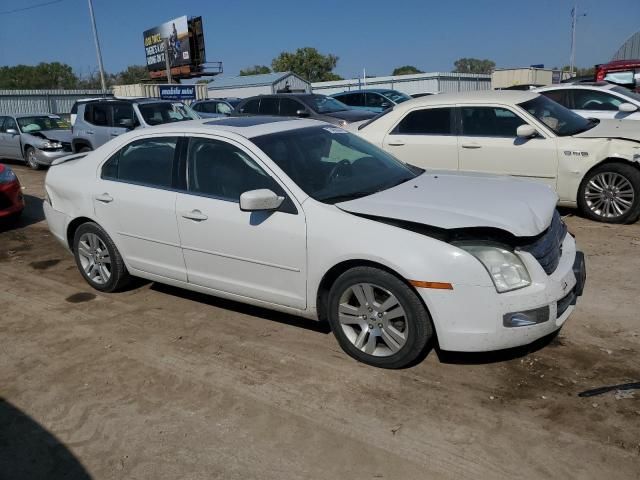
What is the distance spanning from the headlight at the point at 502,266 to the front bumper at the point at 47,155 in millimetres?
12475

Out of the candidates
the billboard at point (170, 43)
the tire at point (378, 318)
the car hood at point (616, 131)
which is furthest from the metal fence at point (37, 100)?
the tire at point (378, 318)

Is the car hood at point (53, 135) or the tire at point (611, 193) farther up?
the car hood at point (53, 135)

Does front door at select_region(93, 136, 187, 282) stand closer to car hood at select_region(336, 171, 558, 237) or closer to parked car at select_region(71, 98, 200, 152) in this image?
car hood at select_region(336, 171, 558, 237)

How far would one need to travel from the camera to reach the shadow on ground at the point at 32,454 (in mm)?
2873

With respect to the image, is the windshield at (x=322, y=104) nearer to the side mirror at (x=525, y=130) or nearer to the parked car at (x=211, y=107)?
the parked car at (x=211, y=107)

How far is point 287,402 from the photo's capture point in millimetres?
3393

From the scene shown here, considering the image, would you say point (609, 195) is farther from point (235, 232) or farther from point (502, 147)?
point (235, 232)

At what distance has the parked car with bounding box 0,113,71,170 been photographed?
13.6m

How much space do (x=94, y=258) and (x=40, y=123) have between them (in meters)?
11.2

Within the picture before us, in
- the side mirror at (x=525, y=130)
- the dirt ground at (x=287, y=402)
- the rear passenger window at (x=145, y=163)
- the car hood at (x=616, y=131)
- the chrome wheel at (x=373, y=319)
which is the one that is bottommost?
the dirt ground at (x=287, y=402)

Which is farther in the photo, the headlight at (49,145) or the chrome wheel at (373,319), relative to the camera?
the headlight at (49,145)

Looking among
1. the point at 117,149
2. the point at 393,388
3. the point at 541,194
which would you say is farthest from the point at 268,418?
the point at 117,149

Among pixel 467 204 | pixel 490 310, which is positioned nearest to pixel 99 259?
pixel 467 204

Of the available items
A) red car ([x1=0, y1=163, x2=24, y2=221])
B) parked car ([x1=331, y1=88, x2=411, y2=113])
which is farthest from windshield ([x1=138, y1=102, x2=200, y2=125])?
parked car ([x1=331, y1=88, x2=411, y2=113])
